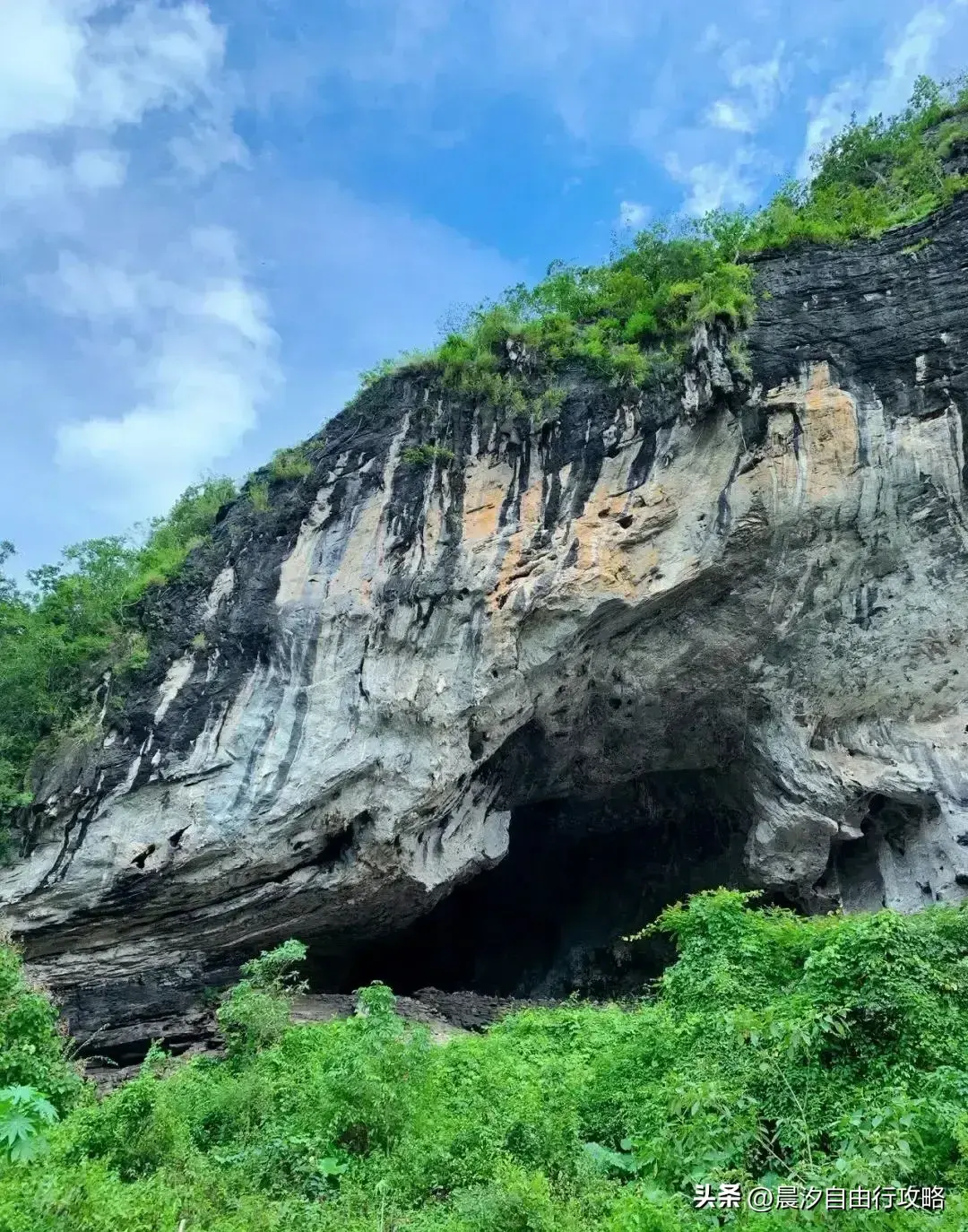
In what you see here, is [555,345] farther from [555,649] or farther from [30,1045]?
[30,1045]

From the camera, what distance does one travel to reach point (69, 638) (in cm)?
1220

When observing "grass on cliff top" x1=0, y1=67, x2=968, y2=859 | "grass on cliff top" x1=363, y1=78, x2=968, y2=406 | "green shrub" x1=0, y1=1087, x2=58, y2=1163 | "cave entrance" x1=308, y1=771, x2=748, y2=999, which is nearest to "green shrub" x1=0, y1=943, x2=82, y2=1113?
"green shrub" x1=0, y1=1087, x2=58, y2=1163

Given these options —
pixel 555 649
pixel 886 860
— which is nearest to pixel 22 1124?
pixel 555 649

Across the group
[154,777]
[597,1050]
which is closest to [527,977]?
[597,1050]

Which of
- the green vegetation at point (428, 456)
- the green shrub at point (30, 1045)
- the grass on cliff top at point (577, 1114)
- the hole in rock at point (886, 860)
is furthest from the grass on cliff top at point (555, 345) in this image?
the hole in rock at point (886, 860)

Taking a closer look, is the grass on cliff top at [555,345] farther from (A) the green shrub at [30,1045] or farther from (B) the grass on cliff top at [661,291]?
(A) the green shrub at [30,1045]

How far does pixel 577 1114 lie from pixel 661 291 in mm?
11095

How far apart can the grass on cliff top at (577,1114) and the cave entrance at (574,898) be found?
5555mm

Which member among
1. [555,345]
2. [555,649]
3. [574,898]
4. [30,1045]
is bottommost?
[30,1045]

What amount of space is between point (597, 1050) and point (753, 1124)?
12.9 feet

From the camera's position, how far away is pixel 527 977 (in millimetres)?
14391

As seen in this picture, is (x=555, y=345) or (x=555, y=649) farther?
(x=555, y=345)

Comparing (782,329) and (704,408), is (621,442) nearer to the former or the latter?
(704,408)

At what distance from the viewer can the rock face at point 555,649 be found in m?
10.4
